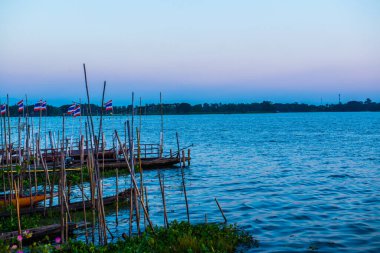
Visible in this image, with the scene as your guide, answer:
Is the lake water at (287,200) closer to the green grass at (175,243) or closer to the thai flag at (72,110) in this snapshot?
the green grass at (175,243)

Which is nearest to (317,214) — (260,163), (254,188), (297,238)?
(297,238)

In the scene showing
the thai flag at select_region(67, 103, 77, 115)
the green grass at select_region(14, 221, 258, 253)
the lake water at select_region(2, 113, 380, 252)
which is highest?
the thai flag at select_region(67, 103, 77, 115)

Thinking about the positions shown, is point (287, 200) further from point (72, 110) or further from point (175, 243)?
point (72, 110)

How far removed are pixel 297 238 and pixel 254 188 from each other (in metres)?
11.4

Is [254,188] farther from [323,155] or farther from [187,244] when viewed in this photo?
[323,155]

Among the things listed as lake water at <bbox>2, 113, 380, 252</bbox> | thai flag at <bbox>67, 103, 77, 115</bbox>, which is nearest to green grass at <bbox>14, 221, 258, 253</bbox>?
lake water at <bbox>2, 113, 380, 252</bbox>

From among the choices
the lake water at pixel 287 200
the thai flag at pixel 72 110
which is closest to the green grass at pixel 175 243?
the lake water at pixel 287 200

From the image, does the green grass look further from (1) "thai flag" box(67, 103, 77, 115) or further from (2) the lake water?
(1) "thai flag" box(67, 103, 77, 115)

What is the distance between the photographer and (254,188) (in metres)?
25.8

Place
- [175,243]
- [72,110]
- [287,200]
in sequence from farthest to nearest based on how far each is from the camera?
[72,110], [287,200], [175,243]

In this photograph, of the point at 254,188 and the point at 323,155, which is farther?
the point at 323,155

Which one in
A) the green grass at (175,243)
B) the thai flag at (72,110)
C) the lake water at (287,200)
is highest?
the thai flag at (72,110)

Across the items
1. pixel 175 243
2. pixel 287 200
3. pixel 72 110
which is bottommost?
pixel 287 200

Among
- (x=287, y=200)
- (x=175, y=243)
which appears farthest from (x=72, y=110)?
(x=175, y=243)
